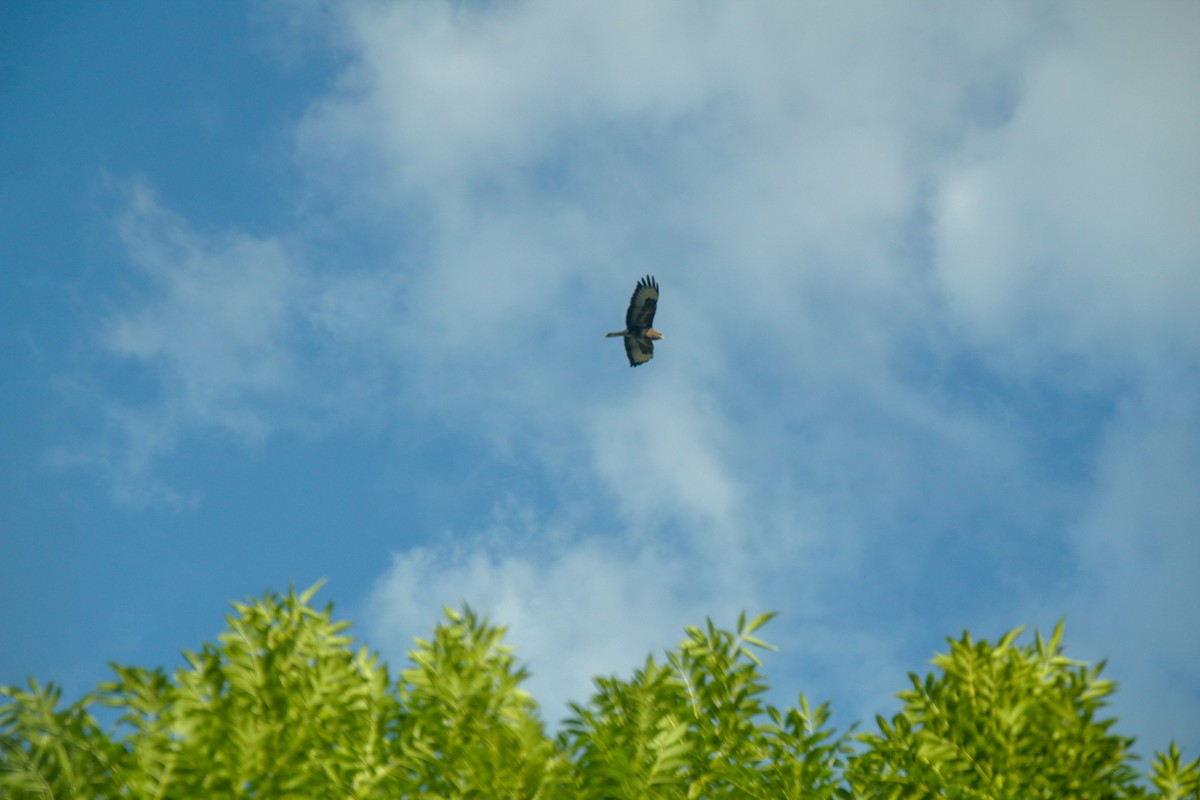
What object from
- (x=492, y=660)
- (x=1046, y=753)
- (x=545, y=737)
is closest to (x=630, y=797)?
(x=545, y=737)

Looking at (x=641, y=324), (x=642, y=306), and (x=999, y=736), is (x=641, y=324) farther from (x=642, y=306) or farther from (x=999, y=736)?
(x=999, y=736)

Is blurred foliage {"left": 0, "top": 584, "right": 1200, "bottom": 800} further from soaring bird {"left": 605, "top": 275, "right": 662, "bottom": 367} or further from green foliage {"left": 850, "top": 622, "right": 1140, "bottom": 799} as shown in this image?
soaring bird {"left": 605, "top": 275, "right": 662, "bottom": 367}

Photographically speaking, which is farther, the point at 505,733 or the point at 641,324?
the point at 641,324

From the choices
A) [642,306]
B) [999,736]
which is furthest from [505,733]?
[642,306]

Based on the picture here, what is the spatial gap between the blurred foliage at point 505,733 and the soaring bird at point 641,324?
18.5m

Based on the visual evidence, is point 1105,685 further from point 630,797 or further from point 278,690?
point 278,690

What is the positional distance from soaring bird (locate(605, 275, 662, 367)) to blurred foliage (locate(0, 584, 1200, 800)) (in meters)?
18.5

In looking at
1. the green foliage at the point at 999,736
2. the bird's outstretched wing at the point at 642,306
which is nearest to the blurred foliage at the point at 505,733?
the green foliage at the point at 999,736

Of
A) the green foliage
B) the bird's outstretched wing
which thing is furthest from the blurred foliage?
the bird's outstretched wing

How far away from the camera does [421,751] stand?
37.1ft

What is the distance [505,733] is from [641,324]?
21338 mm

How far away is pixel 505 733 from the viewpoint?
36.9 ft

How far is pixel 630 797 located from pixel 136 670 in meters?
5.57

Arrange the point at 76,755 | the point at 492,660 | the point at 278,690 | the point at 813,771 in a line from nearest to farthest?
the point at 76,755 < the point at 278,690 < the point at 492,660 < the point at 813,771
